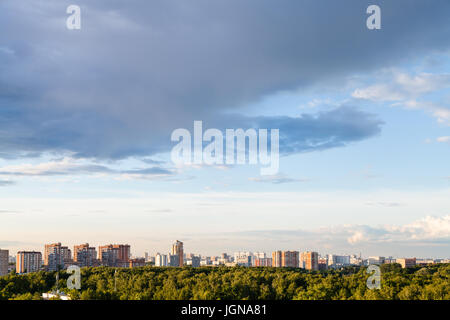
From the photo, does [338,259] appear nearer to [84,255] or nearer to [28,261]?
[84,255]

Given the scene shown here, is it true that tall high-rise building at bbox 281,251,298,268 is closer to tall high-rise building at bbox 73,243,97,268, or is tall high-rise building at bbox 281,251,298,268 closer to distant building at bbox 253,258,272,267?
distant building at bbox 253,258,272,267

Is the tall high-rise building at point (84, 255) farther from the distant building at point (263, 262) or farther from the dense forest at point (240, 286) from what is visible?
the distant building at point (263, 262)

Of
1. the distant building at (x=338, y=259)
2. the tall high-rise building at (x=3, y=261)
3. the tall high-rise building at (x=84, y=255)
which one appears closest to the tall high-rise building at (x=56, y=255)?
the tall high-rise building at (x=84, y=255)

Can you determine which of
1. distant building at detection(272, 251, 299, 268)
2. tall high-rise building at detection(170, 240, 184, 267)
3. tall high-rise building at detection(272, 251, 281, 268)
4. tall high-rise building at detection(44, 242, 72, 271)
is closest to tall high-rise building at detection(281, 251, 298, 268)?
distant building at detection(272, 251, 299, 268)

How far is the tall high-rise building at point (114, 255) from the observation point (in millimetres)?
95019

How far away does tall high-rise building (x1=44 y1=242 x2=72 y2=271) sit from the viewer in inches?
3505

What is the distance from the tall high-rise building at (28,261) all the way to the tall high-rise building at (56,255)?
2.09 meters

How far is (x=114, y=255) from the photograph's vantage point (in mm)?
96062
